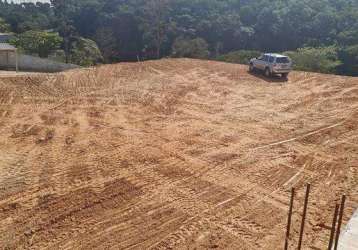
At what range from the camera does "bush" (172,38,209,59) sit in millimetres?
45531

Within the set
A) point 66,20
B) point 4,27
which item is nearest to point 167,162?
point 4,27

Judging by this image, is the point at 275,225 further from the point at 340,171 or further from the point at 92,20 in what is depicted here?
the point at 92,20

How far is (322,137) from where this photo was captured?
44.5ft

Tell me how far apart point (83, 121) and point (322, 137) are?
28.1 feet

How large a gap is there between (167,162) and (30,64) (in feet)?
84.6

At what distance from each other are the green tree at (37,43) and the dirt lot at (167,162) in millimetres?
21760

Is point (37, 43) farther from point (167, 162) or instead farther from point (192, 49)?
point (167, 162)

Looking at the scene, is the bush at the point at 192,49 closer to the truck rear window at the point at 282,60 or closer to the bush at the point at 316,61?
the bush at the point at 316,61

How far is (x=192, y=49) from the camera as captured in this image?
1805 inches

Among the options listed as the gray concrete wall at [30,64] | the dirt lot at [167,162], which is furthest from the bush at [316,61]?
the gray concrete wall at [30,64]

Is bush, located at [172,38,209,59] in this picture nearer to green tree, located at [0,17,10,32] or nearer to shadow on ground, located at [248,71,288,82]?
shadow on ground, located at [248,71,288,82]

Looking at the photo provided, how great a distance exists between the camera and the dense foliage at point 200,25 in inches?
1742

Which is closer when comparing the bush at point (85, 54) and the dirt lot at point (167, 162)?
the dirt lot at point (167, 162)

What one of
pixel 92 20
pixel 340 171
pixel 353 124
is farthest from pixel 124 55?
pixel 340 171
